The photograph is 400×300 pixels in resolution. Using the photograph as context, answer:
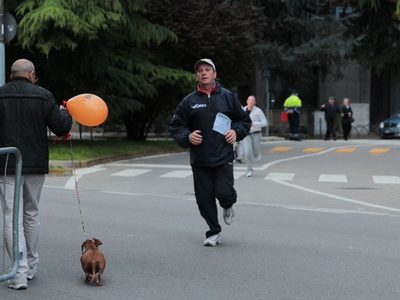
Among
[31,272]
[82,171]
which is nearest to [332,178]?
[82,171]

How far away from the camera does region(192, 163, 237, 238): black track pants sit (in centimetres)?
862

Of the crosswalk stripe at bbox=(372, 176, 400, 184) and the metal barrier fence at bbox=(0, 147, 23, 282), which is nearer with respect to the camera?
the metal barrier fence at bbox=(0, 147, 23, 282)

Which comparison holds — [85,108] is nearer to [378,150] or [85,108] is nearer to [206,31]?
[378,150]

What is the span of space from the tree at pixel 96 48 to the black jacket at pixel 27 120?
14.1m

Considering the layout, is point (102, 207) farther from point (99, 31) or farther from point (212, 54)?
point (212, 54)

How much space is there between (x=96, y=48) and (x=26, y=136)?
59.6ft

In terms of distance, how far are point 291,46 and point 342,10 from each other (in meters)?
3.35

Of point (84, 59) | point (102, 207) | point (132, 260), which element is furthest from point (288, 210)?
point (84, 59)

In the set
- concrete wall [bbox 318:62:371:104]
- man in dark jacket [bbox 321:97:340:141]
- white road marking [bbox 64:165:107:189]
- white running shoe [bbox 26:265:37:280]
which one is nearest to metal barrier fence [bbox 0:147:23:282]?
white running shoe [bbox 26:265:37:280]

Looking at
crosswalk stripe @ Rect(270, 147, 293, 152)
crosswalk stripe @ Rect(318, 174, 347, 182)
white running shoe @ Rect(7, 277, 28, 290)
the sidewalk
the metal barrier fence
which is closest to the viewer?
the metal barrier fence

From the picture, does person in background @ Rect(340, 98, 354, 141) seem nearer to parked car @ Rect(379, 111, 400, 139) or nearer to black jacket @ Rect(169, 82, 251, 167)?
parked car @ Rect(379, 111, 400, 139)

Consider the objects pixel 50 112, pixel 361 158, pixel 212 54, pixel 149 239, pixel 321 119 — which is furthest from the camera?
pixel 321 119

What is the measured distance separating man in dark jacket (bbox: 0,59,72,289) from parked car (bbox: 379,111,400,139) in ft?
99.1

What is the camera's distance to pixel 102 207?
1222 cm
